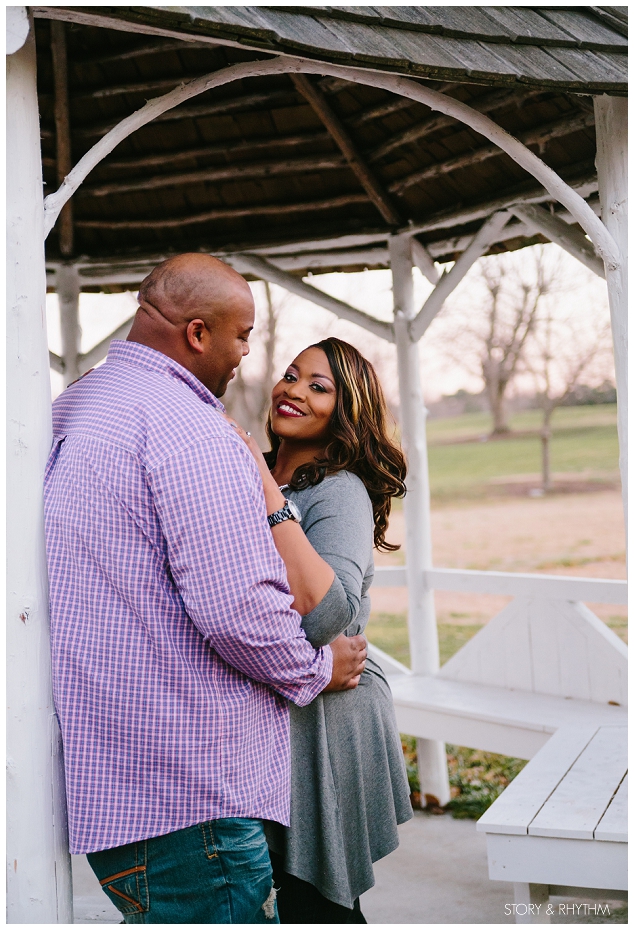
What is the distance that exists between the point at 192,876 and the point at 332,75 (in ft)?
7.50

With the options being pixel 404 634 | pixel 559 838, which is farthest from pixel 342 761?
pixel 404 634

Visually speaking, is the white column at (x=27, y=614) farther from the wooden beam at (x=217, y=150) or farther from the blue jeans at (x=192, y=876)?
the wooden beam at (x=217, y=150)

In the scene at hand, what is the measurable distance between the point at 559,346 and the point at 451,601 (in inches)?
230

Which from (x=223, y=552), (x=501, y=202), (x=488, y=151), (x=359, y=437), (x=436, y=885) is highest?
(x=488, y=151)

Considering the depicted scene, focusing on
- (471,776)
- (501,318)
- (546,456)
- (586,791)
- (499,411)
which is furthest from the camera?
(499,411)

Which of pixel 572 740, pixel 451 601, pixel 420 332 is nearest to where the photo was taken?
pixel 572 740

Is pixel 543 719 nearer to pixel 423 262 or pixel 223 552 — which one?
pixel 423 262

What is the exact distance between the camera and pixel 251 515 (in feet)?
6.48

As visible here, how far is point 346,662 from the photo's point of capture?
98.3 inches

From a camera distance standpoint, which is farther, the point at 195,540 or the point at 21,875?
the point at 21,875

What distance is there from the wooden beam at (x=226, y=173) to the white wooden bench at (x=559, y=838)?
351 cm

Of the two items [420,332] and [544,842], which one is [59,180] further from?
[544,842]

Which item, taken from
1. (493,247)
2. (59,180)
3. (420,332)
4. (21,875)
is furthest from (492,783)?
(59,180)

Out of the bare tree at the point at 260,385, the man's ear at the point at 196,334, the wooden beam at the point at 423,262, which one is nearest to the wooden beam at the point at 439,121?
the wooden beam at the point at 423,262
